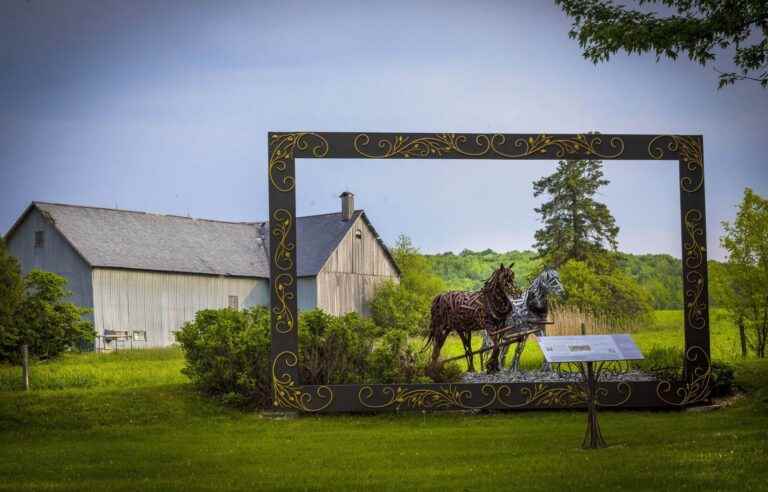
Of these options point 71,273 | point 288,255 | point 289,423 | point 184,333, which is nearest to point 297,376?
point 289,423

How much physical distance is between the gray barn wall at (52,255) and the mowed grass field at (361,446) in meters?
17.2

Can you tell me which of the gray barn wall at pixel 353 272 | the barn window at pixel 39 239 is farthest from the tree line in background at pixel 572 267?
the barn window at pixel 39 239

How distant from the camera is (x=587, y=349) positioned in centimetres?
1284

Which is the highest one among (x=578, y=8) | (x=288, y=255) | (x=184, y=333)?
(x=578, y=8)

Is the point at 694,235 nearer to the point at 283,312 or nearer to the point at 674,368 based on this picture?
the point at 674,368

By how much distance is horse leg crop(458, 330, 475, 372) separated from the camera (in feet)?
60.4

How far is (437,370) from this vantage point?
719 inches

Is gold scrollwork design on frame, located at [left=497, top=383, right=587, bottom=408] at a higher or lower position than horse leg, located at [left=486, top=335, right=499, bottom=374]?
lower

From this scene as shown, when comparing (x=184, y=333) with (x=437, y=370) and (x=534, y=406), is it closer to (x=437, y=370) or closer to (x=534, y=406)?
(x=437, y=370)

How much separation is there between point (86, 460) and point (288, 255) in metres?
5.69

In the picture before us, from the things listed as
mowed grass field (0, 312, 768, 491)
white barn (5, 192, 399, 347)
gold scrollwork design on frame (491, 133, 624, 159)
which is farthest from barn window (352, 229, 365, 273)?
white barn (5, 192, 399, 347)

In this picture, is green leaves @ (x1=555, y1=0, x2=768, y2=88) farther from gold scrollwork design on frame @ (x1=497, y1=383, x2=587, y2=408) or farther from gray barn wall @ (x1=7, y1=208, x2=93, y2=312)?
gray barn wall @ (x1=7, y1=208, x2=93, y2=312)

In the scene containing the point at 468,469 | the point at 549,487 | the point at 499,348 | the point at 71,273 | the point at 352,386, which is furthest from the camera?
the point at 71,273

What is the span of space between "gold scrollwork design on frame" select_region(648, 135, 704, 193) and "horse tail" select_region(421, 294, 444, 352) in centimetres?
479
